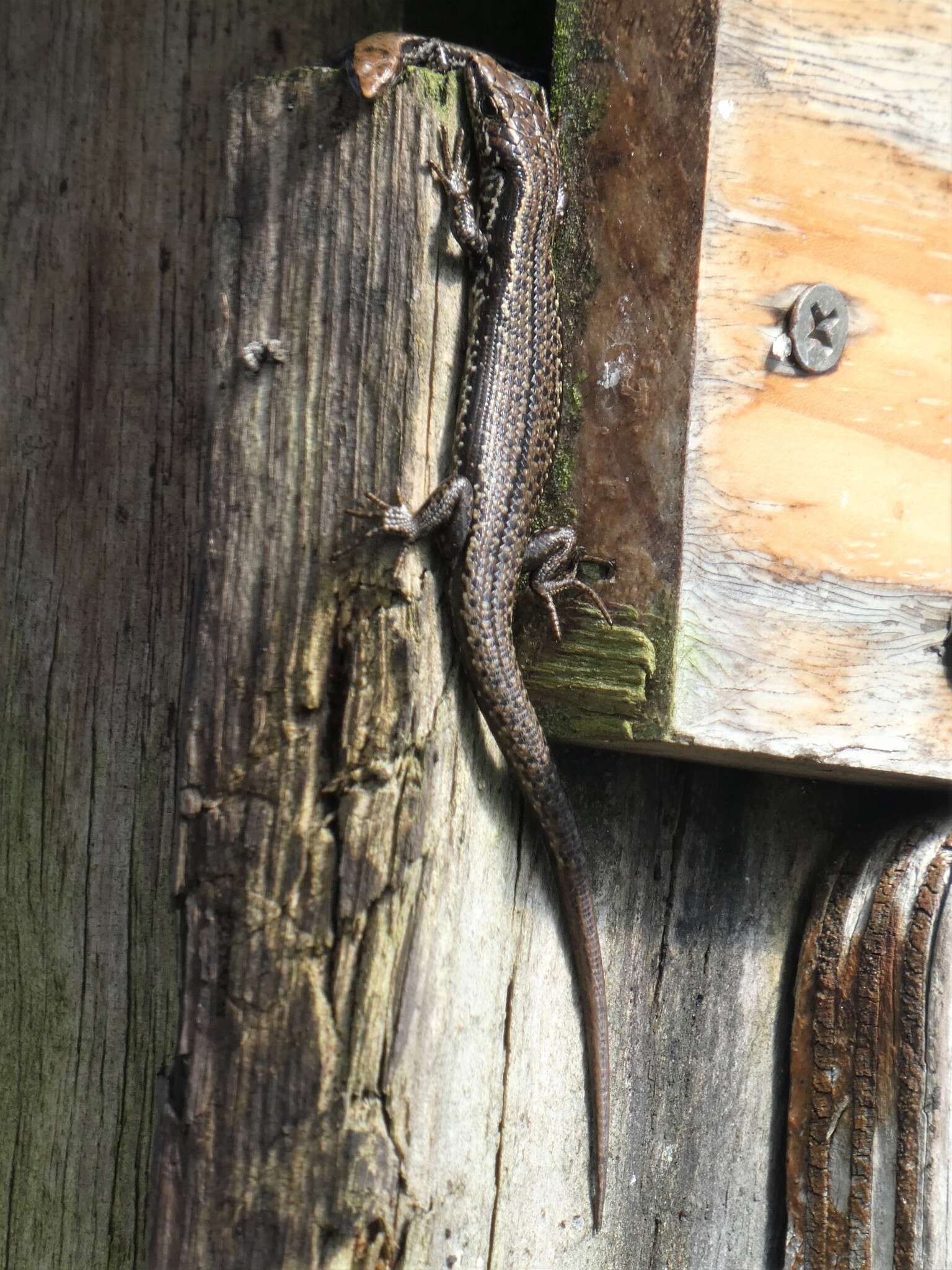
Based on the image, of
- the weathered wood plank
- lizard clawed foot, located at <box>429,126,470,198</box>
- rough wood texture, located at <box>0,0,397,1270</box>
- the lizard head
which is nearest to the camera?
the weathered wood plank

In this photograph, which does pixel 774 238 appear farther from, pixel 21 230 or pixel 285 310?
pixel 21 230

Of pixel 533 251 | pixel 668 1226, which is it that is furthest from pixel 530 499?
pixel 668 1226

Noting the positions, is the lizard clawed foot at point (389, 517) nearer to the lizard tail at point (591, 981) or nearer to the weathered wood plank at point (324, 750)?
the weathered wood plank at point (324, 750)

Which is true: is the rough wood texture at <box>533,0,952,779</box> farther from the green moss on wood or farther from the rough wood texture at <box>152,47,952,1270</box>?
the rough wood texture at <box>152,47,952,1270</box>

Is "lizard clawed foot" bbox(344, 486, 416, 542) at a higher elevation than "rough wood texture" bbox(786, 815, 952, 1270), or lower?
higher

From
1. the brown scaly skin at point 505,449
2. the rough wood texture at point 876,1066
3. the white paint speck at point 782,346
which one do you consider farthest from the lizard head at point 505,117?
the rough wood texture at point 876,1066

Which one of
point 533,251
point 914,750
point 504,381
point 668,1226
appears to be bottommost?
point 668,1226

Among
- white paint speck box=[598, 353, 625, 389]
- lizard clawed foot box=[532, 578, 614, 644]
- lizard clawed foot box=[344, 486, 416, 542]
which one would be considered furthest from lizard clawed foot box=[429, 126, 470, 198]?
lizard clawed foot box=[532, 578, 614, 644]
